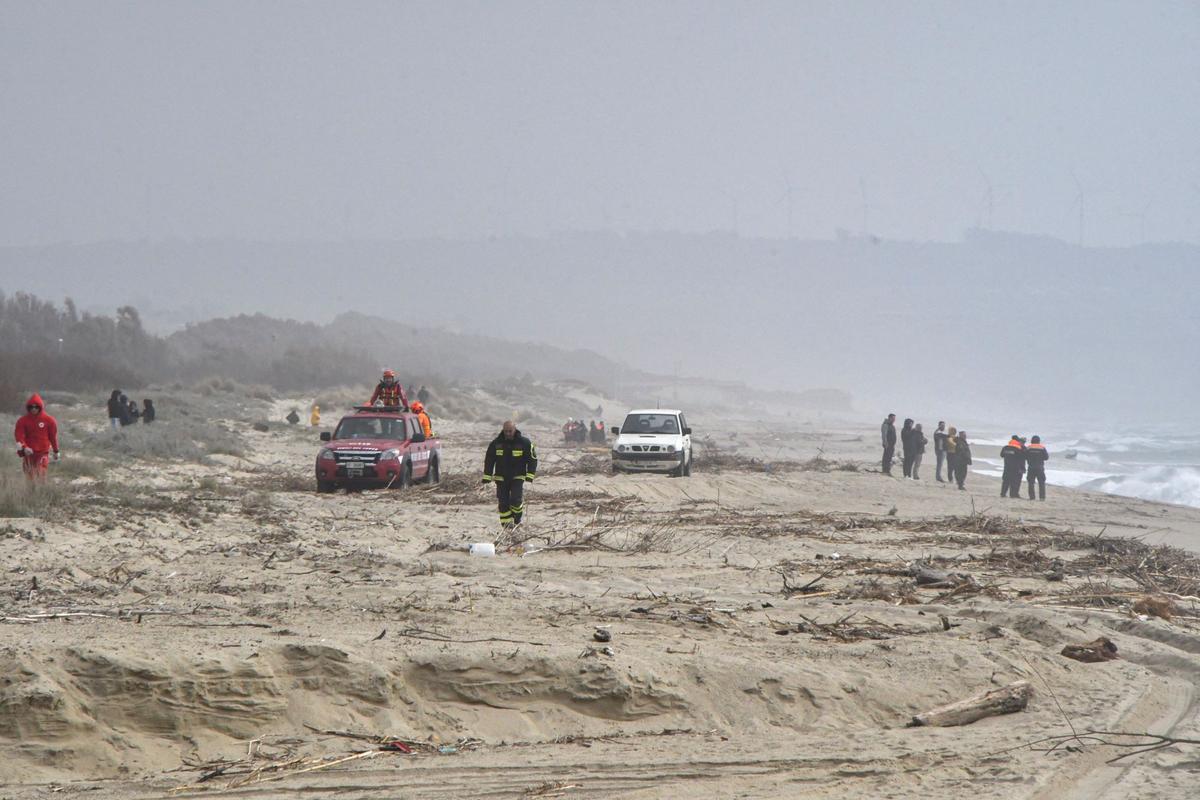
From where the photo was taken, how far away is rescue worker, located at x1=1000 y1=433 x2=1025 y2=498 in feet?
78.5

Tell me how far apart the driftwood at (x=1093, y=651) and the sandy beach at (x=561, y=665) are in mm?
154

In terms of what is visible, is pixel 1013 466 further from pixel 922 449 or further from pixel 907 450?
pixel 922 449

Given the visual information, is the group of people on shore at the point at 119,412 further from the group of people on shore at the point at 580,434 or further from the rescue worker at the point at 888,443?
the rescue worker at the point at 888,443

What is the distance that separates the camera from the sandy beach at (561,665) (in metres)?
5.44

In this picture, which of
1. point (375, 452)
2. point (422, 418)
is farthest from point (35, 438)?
point (422, 418)

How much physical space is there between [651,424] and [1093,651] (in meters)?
16.8

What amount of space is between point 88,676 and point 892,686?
4.65 metres

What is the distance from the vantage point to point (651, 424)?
79.2 ft

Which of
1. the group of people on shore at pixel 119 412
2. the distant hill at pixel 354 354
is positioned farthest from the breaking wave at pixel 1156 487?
the distant hill at pixel 354 354

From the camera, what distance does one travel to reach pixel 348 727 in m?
6.00

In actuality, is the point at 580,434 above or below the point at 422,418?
below

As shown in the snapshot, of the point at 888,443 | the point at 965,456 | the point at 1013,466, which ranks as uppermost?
the point at 888,443

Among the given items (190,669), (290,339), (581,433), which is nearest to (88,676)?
(190,669)

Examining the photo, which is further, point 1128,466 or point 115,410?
point 1128,466
